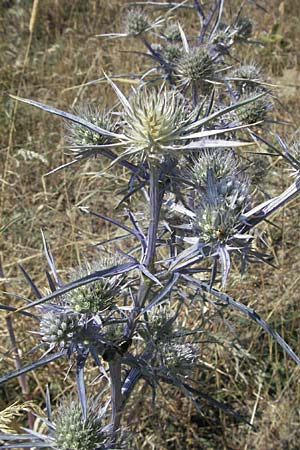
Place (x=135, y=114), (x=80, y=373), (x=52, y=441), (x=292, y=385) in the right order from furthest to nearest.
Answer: (x=292, y=385)
(x=52, y=441)
(x=80, y=373)
(x=135, y=114)

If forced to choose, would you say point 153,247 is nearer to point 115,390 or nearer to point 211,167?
point 211,167

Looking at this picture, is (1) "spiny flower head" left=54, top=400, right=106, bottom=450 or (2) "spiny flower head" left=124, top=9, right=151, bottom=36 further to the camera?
(2) "spiny flower head" left=124, top=9, right=151, bottom=36

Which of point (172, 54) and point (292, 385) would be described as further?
point (292, 385)

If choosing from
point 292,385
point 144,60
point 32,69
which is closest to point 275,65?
point 144,60

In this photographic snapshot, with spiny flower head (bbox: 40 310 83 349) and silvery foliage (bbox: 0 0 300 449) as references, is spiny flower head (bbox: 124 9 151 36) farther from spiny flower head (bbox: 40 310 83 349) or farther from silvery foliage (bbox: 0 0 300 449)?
spiny flower head (bbox: 40 310 83 349)

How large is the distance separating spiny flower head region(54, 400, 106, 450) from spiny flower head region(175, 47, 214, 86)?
38.3 inches

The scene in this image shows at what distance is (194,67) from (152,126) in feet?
2.44

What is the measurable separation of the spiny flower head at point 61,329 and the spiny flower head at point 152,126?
39 centimetres

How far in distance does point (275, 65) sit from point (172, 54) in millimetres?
2464

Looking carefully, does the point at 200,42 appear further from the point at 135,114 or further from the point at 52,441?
the point at 52,441

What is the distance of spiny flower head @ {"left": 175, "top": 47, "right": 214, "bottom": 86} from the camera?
59.6 inches

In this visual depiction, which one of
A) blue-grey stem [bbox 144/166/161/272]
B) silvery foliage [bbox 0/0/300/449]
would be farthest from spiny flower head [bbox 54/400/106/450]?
blue-grey stem [bbox 144/166/161/272]

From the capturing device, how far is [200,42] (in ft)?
5.81

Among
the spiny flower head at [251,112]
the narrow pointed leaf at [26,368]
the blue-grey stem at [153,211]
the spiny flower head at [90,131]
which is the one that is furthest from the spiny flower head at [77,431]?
the spiny flower head at [251,112]
